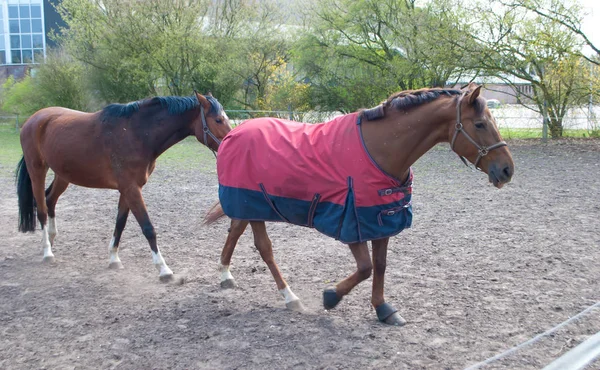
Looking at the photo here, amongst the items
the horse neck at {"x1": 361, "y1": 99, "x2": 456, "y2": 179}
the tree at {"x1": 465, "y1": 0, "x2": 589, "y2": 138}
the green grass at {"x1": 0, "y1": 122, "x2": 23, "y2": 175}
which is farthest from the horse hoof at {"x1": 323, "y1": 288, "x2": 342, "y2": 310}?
Result: the tree at {"x1": 465, "y1": 0, "x2": 589, "y2": 138}

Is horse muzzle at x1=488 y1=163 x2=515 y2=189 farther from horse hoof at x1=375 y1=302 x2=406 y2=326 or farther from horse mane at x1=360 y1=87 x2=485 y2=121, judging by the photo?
horse hoof at x1=375 y1=302 x2=406 y2=326

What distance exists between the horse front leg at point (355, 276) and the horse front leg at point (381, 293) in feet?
0.36

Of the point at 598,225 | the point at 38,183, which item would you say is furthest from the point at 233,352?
the point at 598,225

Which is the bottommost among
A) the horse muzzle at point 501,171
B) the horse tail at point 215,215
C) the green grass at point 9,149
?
the green grass at point 9,149

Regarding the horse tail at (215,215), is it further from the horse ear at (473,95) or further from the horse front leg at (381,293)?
the horse ear at (473,95)

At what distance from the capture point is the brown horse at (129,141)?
5207mm

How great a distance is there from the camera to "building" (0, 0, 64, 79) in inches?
1747

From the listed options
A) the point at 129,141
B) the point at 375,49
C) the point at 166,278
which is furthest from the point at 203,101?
the point at 375,49

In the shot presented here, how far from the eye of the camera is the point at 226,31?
27109 mm

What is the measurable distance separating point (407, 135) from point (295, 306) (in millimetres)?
1612

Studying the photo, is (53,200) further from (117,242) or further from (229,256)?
(229,256)

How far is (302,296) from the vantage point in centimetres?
459

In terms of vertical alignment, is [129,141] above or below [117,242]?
above

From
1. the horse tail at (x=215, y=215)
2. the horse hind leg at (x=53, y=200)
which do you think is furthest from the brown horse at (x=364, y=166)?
the horse hind leg at (x=53, y=200)
